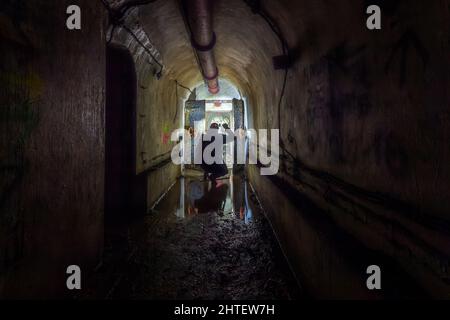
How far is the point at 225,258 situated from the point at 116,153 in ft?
10.5

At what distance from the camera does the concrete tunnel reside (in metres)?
1.66

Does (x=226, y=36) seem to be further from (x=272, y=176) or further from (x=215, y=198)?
(x=215, y=198)

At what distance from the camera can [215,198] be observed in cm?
809

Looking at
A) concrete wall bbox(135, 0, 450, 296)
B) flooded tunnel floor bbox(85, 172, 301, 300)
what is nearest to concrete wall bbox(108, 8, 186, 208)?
flooded tunnel floor bbox(85, 172, 301, 300)

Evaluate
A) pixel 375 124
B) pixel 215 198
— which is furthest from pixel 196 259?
pixel 215 198

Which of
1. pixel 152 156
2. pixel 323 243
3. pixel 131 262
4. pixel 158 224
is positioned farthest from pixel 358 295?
pixel 152 156

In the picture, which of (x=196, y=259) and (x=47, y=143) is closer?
(x=47, y=143)

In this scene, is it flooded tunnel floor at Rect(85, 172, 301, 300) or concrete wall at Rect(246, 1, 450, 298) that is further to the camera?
flooded tunnel floor at Rect(85, 172, 301, 300)

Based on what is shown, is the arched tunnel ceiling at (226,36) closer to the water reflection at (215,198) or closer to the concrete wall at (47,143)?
the concrete wall at (47,143)

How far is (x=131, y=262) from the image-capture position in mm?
3953

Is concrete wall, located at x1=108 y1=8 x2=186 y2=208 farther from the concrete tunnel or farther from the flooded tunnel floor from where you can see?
the flooded tunnel floor

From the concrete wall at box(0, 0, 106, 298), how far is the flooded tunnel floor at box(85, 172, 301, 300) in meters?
0.58

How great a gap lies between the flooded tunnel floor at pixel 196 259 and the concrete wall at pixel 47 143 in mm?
577

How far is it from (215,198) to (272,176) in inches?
97.6
